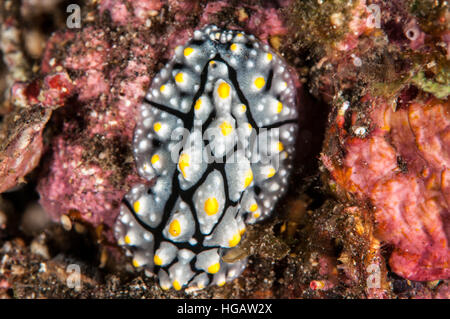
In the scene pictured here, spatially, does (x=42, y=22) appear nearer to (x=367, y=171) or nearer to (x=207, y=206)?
(x=207, y=206)

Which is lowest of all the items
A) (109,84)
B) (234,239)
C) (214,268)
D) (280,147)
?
(214,268)

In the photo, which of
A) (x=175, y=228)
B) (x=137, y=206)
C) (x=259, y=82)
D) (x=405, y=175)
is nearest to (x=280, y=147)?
(x=259, y=82)

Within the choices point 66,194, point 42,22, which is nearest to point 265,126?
point 66,194

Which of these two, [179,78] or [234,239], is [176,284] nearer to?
[234,239]

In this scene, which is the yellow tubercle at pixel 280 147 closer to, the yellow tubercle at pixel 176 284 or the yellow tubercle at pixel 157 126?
the yellow tubercle at pixel 157 126

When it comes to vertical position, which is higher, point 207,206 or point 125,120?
point 125,120

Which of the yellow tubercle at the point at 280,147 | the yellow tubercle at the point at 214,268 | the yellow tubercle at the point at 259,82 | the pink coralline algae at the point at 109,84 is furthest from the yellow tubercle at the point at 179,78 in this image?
the yellow tubercle at the point at 214,268
